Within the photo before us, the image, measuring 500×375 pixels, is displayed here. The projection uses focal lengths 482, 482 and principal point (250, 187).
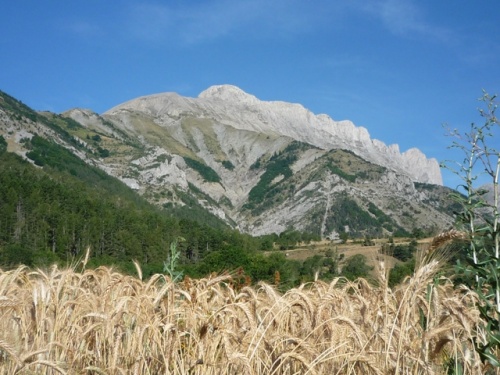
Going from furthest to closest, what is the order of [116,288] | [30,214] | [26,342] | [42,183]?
[42,183], [30,214], [116,288], [26,342]

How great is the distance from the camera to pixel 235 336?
4754 millimetres

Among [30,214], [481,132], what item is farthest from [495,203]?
[30,214]

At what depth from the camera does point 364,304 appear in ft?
19.3

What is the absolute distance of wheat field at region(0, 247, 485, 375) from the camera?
4004 mm

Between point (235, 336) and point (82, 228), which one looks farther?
point (82, 228)

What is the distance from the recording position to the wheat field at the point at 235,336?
13.1ft

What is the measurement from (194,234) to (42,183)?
168ft

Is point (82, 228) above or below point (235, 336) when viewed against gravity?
above

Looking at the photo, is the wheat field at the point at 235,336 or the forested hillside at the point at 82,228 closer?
the wheat field at the point at 235,336

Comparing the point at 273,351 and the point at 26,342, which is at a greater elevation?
the point at 273,351

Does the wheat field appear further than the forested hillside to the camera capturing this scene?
No

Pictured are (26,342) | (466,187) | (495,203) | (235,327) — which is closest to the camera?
(495,203)

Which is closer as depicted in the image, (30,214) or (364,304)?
(364,304)

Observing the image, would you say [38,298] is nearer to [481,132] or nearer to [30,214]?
[481,132]
